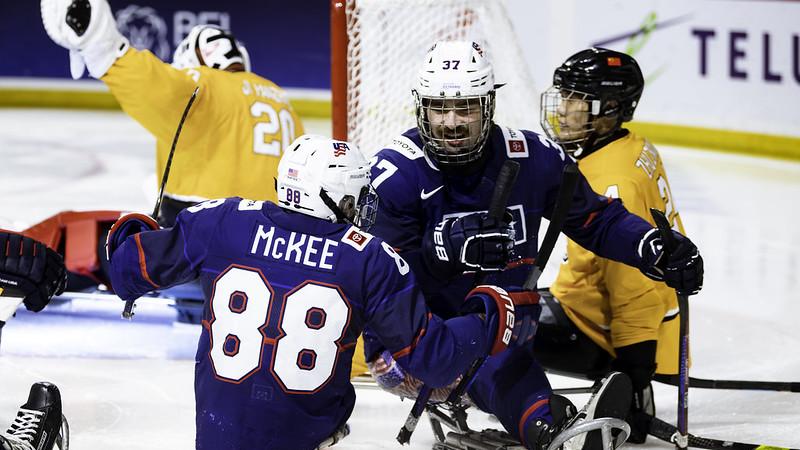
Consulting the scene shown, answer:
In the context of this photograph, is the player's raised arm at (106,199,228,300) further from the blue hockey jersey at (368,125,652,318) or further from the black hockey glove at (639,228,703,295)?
the black hockey glove at (639,228,703,295)

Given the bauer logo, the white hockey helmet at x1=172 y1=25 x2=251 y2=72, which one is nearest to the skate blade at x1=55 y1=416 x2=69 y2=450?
the white hockey helmet at x1=172 y1=25 x2=251 y2=72

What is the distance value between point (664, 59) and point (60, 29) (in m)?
5.30

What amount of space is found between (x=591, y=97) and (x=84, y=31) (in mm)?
1610

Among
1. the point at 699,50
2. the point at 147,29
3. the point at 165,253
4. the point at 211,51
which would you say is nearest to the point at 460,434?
the point at 165,253

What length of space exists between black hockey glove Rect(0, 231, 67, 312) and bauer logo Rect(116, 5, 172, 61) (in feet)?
25.9

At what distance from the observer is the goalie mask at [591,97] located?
144 inches

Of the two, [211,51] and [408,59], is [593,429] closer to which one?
[408,59]

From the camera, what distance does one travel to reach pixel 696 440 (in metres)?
3.57

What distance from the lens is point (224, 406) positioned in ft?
8.57

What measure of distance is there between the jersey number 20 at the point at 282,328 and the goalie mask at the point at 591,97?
1.36 m

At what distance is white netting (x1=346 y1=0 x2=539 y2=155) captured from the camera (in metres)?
4.60

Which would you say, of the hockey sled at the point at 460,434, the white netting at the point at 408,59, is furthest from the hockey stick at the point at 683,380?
the white netting at the point at 408,59

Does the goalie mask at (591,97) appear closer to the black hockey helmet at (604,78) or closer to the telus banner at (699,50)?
the black hockey helmet at (604,78)

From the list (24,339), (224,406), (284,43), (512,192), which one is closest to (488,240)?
(512,192)
